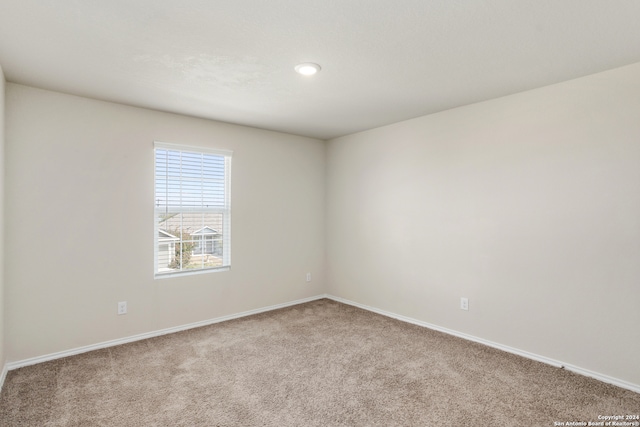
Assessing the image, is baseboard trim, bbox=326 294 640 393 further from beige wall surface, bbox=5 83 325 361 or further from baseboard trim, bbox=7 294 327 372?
beige wall surface, bbox=5 83 325 361

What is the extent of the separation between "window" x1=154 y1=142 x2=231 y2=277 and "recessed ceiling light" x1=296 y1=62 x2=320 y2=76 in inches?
70.2

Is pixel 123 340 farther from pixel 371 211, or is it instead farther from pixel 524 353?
pixel 524 353

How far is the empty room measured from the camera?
205cm

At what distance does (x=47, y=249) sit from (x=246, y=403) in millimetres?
2191

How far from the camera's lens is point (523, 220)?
2.98 m

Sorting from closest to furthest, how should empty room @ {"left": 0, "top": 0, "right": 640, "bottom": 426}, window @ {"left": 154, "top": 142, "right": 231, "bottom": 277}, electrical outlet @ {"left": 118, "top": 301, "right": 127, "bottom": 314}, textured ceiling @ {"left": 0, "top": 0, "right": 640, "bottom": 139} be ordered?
textured ceiling @ {"left": 0, "top": 0, "right": 640, "bottom": 139}, empty room @ {"left": 0, "top": 0, "right": 640, "bottom": 426}, electrical outlet @ {"left": 118, "top": 301, "right": 127, "bottom": 314}, window @ {"left": 154, "top": 142, "right": 231, "bottom": 277}

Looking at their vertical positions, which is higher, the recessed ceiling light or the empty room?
the recessed ceiling light

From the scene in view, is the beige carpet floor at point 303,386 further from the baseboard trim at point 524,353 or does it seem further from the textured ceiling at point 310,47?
the textured ceiling at point 310,47

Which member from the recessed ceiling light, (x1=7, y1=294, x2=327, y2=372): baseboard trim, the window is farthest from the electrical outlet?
the recessed ceiling light

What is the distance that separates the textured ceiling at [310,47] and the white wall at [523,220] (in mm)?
318

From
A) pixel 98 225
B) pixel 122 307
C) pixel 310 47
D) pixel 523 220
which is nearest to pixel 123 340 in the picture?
pixel 122 307

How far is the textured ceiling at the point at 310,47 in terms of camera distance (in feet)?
5.80

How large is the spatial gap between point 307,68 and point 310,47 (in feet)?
0.96

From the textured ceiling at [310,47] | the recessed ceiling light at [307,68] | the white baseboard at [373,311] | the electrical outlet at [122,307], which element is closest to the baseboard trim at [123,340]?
the white baseboard at [373,311]
